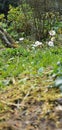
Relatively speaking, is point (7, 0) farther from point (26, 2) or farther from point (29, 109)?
point (29, 109)

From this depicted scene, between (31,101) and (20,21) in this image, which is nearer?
(31,101)

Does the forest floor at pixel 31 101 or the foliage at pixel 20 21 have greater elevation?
the foliage at pixel 20 21

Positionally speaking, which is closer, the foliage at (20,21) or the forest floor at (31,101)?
the forest floor at (31,101)

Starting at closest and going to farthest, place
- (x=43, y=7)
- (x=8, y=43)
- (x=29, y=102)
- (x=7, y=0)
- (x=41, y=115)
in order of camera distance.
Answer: (x=41, y=115), (x=29, y=102), (x=8, y=43), (x=43, y=7), (x=7, y=0)

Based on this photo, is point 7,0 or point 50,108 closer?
point 50,108

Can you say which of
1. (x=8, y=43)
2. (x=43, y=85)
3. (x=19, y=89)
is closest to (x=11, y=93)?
(x=19, y=89)

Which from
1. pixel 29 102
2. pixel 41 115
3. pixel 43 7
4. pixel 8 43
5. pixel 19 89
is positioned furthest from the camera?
pixel 43 7

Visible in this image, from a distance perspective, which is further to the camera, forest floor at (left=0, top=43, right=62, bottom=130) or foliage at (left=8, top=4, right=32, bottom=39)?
foliage at (left=8, top=4, right=32, bottom=39)

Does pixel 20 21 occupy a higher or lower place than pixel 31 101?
higher

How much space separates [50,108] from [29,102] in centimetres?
26

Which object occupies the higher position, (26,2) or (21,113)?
(26,2)

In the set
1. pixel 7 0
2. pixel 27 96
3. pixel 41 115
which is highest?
pixel 7 0

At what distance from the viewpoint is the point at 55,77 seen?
12.3ft

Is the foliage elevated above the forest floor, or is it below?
above
